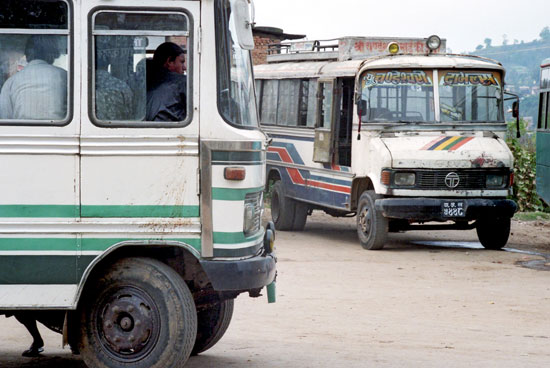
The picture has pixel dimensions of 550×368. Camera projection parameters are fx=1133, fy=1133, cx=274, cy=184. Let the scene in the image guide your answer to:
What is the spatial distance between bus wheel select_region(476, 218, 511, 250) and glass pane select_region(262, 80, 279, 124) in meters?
4.54

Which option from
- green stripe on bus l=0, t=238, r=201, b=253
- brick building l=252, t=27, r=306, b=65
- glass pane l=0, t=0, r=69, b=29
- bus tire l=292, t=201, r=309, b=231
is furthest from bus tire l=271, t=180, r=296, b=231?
glass pane l=0, t=0, r=69, b=29

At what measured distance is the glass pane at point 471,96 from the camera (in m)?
15.7

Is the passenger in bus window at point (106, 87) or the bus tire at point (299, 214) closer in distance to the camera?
the passenger in bus window at point (106, 87)

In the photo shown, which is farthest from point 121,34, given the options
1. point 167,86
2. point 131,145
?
point 131,145

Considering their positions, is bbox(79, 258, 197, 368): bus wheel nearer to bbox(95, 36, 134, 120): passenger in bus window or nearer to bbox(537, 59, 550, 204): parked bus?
bbox(95, 36, 134, 120): passenger in bus window

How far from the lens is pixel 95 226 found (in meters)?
7.07

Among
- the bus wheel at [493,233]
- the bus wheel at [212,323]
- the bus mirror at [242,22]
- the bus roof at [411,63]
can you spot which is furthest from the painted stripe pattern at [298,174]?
the bus mirror at [242,22]

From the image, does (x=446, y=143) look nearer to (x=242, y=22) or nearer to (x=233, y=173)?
(x=242, y=22)

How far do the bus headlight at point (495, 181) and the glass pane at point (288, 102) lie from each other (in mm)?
4071

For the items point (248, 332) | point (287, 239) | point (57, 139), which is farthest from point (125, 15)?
point (287, 239)

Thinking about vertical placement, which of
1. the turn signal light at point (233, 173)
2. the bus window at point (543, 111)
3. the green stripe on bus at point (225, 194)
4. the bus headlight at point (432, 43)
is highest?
the bus headlight at point (432, 43)

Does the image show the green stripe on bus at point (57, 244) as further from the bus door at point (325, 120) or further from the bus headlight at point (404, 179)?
the bus door at point (325, 120)

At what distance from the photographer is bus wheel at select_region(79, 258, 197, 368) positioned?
7129 millimetres

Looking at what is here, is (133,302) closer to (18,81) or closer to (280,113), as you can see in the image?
(18,81)
